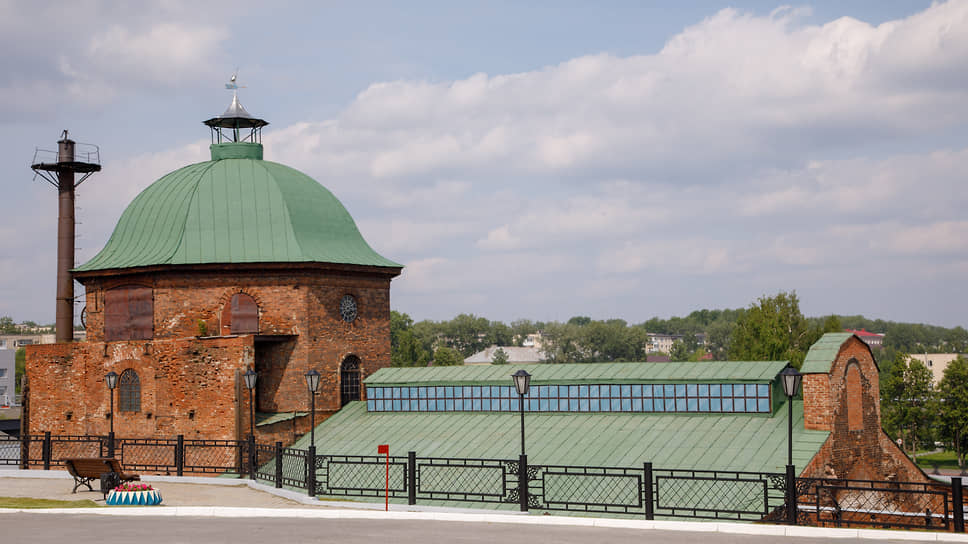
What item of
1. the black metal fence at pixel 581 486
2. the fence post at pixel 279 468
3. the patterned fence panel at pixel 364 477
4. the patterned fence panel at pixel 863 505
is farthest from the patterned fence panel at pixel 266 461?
the patterned fence panel at pixel 863 505

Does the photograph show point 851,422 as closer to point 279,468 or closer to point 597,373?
point 597,373

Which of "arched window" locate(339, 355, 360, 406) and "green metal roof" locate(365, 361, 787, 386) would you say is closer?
"green metal roof" locate(365, 361, 787, 386)

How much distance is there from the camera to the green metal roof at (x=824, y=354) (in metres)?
23.6

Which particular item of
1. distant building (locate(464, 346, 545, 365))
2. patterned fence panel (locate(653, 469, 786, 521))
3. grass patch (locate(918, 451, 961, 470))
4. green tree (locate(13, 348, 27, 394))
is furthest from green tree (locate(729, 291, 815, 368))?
green tree (locate(13, 348, 27, 394))

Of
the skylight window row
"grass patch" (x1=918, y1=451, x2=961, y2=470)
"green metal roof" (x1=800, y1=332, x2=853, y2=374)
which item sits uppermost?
"green metal roof" (x1=800, y1=332, x2=853, y2=374)

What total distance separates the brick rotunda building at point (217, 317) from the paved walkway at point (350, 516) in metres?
7.50

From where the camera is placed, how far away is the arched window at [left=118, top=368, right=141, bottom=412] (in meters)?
31.4

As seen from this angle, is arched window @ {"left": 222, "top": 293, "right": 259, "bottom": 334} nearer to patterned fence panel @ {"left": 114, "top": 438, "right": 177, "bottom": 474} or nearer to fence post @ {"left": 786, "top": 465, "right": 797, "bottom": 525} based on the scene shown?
patterned fence panel @ {"left": 114, "top": 438, "right": 177, "bottom": 474}

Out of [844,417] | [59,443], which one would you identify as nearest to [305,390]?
[59,443]

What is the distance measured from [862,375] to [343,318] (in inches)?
676

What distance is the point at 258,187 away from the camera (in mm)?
33844

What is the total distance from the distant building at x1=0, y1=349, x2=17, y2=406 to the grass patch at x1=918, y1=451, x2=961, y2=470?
9901cm

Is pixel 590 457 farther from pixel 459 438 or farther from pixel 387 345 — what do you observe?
pixel 387 345

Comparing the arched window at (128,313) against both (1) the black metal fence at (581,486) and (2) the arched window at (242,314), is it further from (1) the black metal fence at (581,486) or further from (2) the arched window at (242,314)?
(1) the black metal fence at (581,486)
